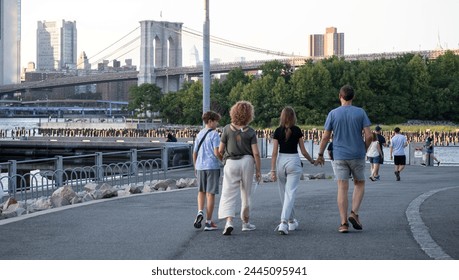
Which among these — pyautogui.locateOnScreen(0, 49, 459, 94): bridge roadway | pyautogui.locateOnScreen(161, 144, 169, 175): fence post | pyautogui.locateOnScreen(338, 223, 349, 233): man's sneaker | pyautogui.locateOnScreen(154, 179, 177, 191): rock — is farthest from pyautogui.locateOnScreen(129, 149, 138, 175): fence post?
pyautogui.locateOnScreen(0, 49, 459, 94): bridge roadway

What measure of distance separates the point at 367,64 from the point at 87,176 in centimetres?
8521

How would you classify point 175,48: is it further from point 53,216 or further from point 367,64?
point 53,216

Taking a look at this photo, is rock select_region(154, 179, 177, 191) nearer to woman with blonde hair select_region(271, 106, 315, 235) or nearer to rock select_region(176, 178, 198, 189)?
rock select_region(176, 178, 198, 189)

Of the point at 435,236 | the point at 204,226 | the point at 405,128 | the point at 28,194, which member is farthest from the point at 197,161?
the point at 405,128

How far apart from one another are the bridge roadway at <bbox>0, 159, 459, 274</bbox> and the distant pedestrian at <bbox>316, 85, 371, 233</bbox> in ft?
1.44

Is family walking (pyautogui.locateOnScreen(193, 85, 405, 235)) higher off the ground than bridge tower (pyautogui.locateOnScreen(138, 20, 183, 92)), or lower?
lower

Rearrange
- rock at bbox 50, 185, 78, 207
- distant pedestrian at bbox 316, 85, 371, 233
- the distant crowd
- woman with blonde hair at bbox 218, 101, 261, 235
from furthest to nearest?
the distant crowd
rock at bbox 50, 185, 78, 207
woman with blonde hair at bbox 218, 101, 261, 235
distant pedestrian at bbox 316, 85, 371, 233

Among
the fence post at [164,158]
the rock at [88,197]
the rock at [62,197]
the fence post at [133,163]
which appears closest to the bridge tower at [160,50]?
the fence post at [164,158]

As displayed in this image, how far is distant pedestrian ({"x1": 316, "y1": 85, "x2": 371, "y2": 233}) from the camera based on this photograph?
11.3 meters

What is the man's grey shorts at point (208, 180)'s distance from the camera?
488 inches

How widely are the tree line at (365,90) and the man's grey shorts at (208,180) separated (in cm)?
8872

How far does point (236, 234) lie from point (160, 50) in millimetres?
138956

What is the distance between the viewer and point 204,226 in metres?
12.3

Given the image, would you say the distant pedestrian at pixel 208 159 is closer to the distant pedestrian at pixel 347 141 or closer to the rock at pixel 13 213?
the distant pedestrian at pixel 347 141
